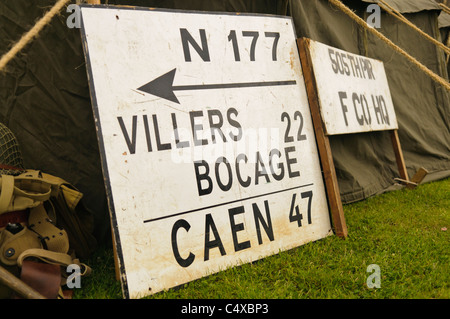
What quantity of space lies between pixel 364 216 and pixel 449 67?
445 cm

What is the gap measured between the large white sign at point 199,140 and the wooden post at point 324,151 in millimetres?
45

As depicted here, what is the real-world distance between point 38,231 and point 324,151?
5.17ft

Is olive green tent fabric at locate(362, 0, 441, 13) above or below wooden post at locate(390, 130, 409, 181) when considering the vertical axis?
above

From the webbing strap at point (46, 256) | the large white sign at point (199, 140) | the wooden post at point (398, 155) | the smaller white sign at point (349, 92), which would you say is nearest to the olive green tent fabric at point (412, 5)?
the smaller white sign at point (349, 92)

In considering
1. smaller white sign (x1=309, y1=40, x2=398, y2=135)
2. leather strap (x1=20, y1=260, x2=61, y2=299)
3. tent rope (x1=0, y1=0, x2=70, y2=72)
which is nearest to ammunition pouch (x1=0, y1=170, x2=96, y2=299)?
leather strap (x1=20, y1=260, x2=61, y2=299)

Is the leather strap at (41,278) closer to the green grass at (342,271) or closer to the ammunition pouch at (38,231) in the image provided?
the ammunition pouch at (38,231)

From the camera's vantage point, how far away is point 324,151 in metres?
2.08

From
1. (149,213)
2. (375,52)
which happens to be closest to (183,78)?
(149,213)

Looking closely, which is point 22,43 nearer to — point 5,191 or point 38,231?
point 5,191

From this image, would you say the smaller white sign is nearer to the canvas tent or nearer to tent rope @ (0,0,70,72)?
the canvas tent

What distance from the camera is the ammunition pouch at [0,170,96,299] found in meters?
1.38

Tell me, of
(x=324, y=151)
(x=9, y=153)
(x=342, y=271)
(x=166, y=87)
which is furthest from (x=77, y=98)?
(x=342, y=271)

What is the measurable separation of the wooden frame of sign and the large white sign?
0.19ft

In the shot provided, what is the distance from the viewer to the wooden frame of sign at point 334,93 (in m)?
2.08
